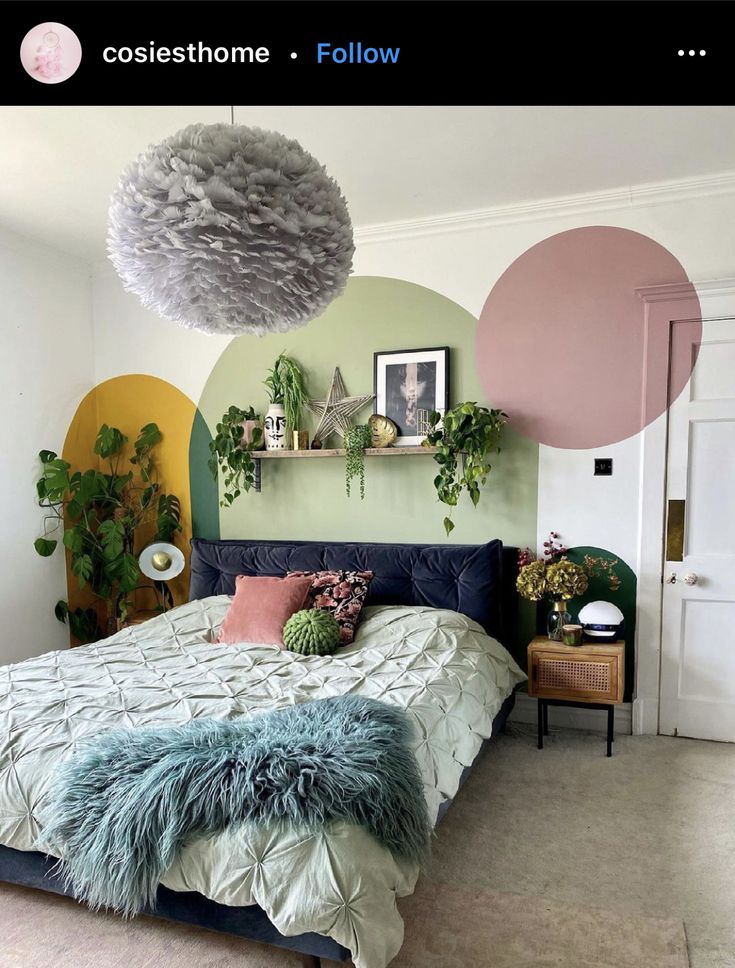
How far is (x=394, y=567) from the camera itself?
3469 mm

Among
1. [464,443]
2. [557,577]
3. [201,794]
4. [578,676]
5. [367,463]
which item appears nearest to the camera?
[201,794]

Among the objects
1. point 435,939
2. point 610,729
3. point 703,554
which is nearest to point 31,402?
point 435,939

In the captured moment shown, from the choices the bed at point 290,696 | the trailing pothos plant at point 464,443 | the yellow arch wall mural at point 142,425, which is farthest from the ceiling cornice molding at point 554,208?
the bed at point 290,696

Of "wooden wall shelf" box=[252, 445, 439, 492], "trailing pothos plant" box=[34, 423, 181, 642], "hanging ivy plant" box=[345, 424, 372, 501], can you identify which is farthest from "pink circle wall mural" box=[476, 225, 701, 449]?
"trailing pothos plant" box=[34, 423, 181, 642]

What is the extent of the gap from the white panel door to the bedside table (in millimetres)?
412

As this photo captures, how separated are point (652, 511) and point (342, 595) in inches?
62.8

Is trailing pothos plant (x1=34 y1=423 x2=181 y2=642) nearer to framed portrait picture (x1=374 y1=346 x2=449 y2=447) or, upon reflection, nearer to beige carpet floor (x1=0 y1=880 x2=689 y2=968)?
framed portrait picture (x1=374 y1=346 x2=449 y2=447)

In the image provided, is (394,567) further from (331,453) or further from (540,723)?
(540,723)

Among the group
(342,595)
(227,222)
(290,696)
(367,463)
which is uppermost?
(227,222)

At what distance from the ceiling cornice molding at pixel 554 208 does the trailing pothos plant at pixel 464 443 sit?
1.00 metres

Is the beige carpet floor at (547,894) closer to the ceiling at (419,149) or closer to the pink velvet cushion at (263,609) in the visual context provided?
the pink velvet cushion at (263,609)

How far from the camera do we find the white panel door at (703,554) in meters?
3.16

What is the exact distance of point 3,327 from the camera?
3783 millimetres

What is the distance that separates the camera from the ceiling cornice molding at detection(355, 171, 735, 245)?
3.14m
